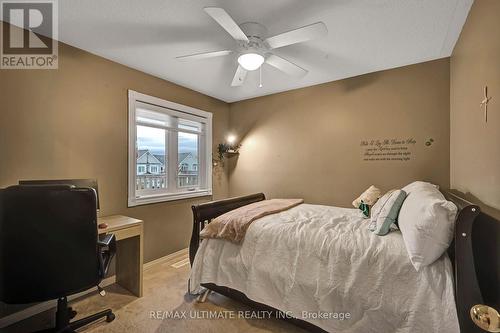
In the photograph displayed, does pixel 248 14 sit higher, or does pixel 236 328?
pixel 248 14

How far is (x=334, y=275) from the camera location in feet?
5.06

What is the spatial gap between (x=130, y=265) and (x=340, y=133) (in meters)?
3.00

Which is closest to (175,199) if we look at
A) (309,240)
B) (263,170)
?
(263,170)

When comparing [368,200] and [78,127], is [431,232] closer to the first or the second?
[368,200]

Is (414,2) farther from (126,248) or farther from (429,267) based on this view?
(126,248)

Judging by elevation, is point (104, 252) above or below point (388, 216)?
below

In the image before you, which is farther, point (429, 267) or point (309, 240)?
point (309, 240)

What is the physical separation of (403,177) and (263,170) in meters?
1.96

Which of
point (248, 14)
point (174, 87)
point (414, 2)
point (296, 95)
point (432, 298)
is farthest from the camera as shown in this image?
point (296, 95)

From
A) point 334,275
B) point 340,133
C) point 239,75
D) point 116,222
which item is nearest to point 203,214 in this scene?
point 116,222

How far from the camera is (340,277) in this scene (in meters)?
1.53

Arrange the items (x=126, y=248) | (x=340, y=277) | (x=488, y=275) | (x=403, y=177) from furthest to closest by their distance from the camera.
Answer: (x=403, y=177) < (x=126, y=248) < (x=340, y=277) < (x=488, y=275)

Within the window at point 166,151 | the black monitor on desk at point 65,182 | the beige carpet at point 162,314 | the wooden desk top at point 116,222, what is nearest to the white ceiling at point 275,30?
the window at point 166,151

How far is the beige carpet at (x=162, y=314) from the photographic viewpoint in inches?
69.7
